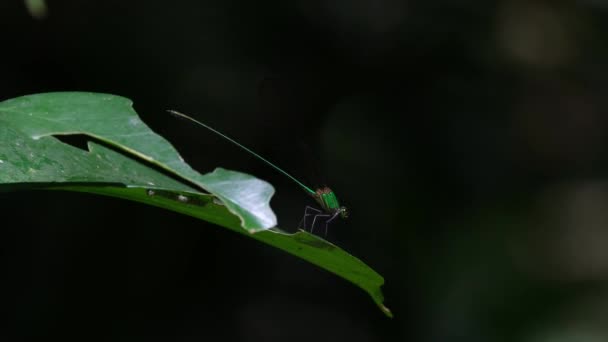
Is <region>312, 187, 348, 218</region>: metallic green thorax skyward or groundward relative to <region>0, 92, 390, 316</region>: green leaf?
groundward

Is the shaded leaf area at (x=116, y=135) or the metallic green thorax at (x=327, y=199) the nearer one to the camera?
the shaded leaf area at (x=116, y=135)

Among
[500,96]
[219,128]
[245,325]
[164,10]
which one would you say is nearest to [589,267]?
[500,96]

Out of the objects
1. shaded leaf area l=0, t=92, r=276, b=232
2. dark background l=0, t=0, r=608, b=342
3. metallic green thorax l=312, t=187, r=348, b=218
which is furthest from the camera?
dark background l=0, t=0, r=608, b=342

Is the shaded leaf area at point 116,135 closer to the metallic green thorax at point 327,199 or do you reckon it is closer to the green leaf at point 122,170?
the green leaf at point 122,170

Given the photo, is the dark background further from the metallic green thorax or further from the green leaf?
the green leaf

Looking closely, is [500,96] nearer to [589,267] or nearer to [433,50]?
[433,50]

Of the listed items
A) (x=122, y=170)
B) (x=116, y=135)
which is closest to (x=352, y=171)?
(x=122, y=170)

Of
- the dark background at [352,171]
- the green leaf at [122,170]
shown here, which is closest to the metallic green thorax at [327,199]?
the dark background at [352,171]

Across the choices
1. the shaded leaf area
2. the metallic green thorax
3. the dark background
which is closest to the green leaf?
the shaded leaf area

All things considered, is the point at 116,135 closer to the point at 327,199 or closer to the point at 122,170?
the point at 122,170
